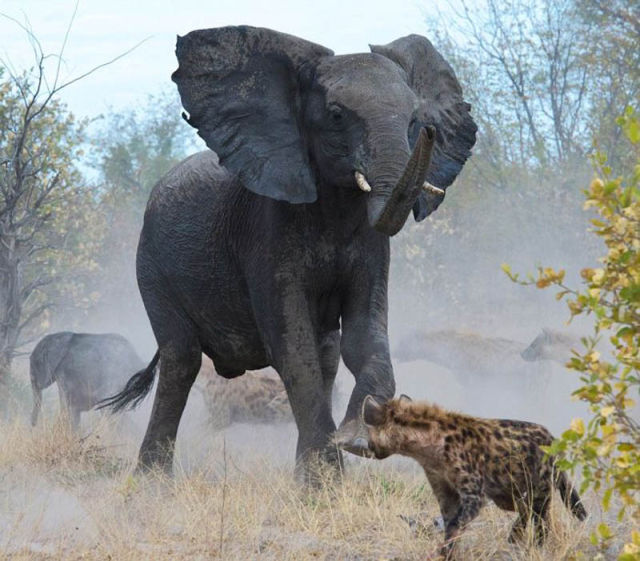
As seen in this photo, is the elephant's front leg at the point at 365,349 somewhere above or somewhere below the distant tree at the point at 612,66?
below

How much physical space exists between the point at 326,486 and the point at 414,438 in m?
1.53

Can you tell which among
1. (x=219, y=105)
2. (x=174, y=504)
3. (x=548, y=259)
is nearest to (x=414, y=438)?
(x=174, y=504)

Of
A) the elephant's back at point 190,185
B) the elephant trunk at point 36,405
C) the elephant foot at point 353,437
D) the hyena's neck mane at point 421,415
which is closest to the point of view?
the hyena's neck mane at point 421,415

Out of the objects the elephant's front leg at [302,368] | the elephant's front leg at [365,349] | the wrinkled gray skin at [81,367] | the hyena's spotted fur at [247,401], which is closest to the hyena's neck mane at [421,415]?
the elephant's front leg at [365,349]

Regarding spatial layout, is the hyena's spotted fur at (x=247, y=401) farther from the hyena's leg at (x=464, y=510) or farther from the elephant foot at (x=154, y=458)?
the hyena's leg at (x=464, y=510)

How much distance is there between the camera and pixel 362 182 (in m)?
6.19

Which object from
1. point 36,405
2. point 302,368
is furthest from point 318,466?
point 36,405

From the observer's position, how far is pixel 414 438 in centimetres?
473

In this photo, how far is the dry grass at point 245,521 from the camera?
5137mm

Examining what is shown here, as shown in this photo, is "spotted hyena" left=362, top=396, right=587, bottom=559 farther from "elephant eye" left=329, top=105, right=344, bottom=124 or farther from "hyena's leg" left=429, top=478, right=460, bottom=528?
"elephant eye" left=329, top=105, right=344, bottom=124

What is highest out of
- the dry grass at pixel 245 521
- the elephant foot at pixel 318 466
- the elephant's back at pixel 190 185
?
the elephant's back at pixel 190 185

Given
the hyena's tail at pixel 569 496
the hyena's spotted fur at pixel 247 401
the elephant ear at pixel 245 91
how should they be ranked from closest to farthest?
the hyena's tail at pixel 569 496 → the elephant ear at pixel 245 91 → the hyena's spotted fur at pixel 247 401

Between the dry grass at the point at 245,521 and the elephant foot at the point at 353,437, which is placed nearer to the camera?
the dry grass at the point at 245,521

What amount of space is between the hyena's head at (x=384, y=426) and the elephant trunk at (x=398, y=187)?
126cm
